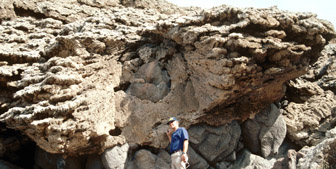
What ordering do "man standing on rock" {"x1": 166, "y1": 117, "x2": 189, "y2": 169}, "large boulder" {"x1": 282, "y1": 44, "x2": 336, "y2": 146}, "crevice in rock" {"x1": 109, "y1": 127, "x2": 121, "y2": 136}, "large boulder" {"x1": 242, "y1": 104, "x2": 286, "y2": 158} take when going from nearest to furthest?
"man standing on rock" {"x1": 166, "y1": 117, "x2": 189, "y2": 169} < "crevice in rock" {"x1": 109, "y1": 127, "x2": 121, "y2": 136} < "large boulder" {"x1": 242, "y1": 104, "x2": 286, "y2": 158} < "large boulder" {"x1": 282, "y1": 44, "x2": 336, "y2": 146}

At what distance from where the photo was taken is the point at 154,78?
27.3ft

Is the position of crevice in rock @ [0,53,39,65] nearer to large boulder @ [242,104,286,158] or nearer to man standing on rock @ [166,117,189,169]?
man standing on rock @ [166,117,189,169]

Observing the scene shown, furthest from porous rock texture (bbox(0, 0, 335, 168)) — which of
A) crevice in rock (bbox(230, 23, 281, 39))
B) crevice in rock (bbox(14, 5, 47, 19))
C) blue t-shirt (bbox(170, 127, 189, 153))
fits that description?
blue t-shirt (bbox(170, 127, 189, 153))

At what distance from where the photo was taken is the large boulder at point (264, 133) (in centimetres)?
858

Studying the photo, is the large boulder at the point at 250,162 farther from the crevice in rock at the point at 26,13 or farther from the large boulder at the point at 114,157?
the crevice in rock at the point at 26,13

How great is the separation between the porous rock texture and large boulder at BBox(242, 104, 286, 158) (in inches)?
3.5

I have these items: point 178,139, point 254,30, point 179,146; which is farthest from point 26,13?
point 254,30

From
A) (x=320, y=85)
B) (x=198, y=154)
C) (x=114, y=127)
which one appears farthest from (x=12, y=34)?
(x=320, y=85)

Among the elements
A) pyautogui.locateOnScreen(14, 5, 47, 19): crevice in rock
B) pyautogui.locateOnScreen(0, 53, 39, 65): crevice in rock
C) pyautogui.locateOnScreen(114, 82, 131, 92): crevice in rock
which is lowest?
pyautogui.locateOnScreen(114, 82, 131, 92): crevice in rock

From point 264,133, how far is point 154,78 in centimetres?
417

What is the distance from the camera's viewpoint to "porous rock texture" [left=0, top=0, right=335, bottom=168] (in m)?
6.99

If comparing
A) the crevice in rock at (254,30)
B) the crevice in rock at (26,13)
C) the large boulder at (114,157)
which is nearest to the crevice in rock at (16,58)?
the crevice in rock at (26,13)

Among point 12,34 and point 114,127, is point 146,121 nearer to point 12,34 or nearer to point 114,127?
point 114,127

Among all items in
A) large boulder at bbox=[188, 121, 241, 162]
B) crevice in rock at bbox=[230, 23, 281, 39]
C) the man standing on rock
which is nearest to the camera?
the man standing on rock
